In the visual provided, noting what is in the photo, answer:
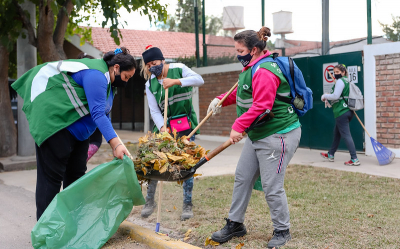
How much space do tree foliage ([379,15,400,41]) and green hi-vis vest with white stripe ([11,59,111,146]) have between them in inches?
277

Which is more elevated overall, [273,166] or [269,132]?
[269,132]

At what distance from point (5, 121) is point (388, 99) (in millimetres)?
8473

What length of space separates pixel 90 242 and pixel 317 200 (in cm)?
301

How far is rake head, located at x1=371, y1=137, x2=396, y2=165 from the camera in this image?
26.6 feet

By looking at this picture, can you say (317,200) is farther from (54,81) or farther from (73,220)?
(54,81)

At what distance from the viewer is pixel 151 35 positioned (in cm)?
2264

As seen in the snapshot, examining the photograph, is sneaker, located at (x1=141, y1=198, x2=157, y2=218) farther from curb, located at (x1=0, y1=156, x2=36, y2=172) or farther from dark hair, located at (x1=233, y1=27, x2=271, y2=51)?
curb, located at (x1=0, y1=156, x2=36, y2=172)

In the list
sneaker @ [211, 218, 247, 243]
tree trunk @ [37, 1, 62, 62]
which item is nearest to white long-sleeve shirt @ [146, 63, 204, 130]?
sneaker @ [211, 218, 247, 243]

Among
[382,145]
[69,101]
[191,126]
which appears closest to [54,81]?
[69,101]

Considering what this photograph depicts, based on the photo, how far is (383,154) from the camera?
8133 mm

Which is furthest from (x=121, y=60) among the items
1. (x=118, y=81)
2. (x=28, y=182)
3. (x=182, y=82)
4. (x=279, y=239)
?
(x=28, y=182)

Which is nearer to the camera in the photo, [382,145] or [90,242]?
[90,242]

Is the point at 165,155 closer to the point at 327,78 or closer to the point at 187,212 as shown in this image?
the point at 187,212

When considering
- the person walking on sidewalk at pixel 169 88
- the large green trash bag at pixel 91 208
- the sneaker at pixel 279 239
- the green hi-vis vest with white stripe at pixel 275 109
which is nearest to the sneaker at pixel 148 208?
the person walking on sidewalk at pixel 169 88
